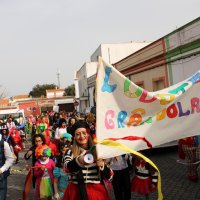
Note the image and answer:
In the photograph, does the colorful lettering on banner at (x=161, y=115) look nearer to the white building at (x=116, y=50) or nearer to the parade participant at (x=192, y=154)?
the parade participant at (x=192, y=154)

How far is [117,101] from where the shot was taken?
345 cm

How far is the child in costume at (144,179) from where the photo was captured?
5586mm

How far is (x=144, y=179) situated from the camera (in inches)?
221

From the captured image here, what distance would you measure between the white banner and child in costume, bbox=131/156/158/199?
1806mm

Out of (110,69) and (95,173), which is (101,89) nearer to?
(110,69)

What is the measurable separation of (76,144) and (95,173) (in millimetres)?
374

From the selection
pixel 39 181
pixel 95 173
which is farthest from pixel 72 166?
pixel 39 181

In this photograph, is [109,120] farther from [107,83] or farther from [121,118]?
[107,83]

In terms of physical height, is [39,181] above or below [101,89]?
below

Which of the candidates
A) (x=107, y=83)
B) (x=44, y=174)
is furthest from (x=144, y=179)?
(x=107, y=83)

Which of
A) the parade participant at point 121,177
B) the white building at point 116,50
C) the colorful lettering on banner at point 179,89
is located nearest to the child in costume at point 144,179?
the parade participant at point 121,177

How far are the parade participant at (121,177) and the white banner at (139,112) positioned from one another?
1.68 metres

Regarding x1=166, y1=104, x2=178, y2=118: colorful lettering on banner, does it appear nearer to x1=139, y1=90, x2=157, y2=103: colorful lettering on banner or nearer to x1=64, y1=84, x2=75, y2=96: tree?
x1=139, y1=90, x2=157, y2=103: colorful lettering on banner

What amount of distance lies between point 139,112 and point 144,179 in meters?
2.28
